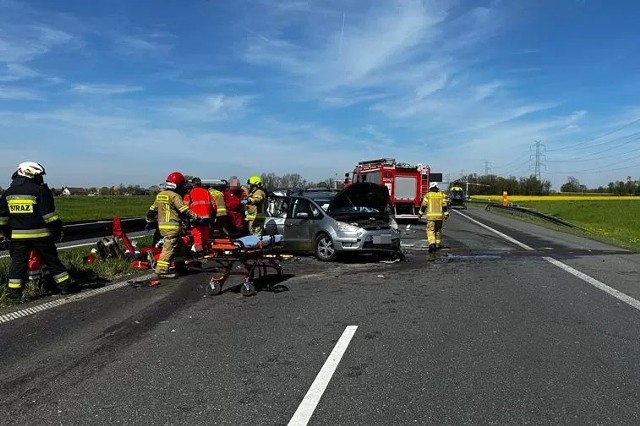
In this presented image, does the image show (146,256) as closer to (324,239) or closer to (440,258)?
(324,239)

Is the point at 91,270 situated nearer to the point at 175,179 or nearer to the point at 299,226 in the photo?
the point at 175,179

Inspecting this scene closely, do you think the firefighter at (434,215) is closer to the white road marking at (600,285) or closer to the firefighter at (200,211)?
the white road marking at (600,285)

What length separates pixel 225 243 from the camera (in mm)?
8289

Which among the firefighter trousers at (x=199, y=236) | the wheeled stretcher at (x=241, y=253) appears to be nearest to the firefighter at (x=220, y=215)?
the firefighter trousers at (x=199, y=236)

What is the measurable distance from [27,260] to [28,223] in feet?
1.74

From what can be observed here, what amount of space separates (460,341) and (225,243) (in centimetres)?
396

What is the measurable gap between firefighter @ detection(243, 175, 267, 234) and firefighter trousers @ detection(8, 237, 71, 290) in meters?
5.89

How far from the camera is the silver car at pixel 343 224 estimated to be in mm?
11836

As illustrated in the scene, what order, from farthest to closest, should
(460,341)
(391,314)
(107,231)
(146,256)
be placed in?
1. (107,231)
2. (146,256)
3. (391,314)
4. (460,341)

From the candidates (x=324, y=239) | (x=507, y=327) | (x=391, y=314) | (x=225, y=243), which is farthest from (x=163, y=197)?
(x=507, y=327)

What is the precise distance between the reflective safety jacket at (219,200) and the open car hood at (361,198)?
99.9 inches

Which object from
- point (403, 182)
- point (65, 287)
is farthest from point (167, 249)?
point (403, 182)

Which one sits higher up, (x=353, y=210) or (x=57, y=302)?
(x=353, y=210)

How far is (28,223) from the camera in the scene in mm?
7727
